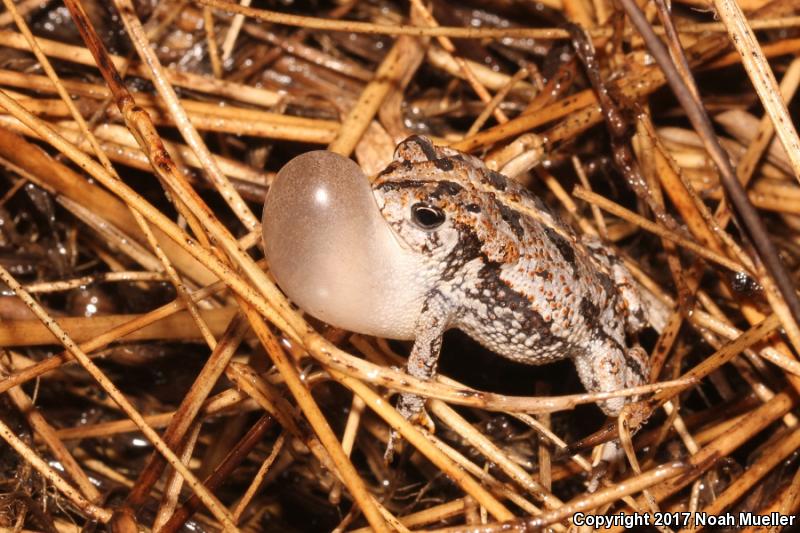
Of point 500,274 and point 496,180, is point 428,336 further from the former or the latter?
point 496,180

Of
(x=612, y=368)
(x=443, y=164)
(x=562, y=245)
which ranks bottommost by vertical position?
(x=612, y=368)

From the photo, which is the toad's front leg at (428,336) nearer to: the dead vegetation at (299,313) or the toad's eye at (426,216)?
the dead vegetation at (299,313)

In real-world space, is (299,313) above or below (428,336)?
above

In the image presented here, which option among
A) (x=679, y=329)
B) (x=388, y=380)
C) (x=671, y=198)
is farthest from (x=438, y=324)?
(x=671, y=198)

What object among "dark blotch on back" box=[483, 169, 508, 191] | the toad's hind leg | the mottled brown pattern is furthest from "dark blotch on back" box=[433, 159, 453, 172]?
the toad's hind leg

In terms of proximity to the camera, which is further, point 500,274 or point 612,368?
point 612,368

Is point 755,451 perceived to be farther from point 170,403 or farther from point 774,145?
point 170,403

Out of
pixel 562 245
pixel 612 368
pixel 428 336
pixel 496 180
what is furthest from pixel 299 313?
pixel 612 368
